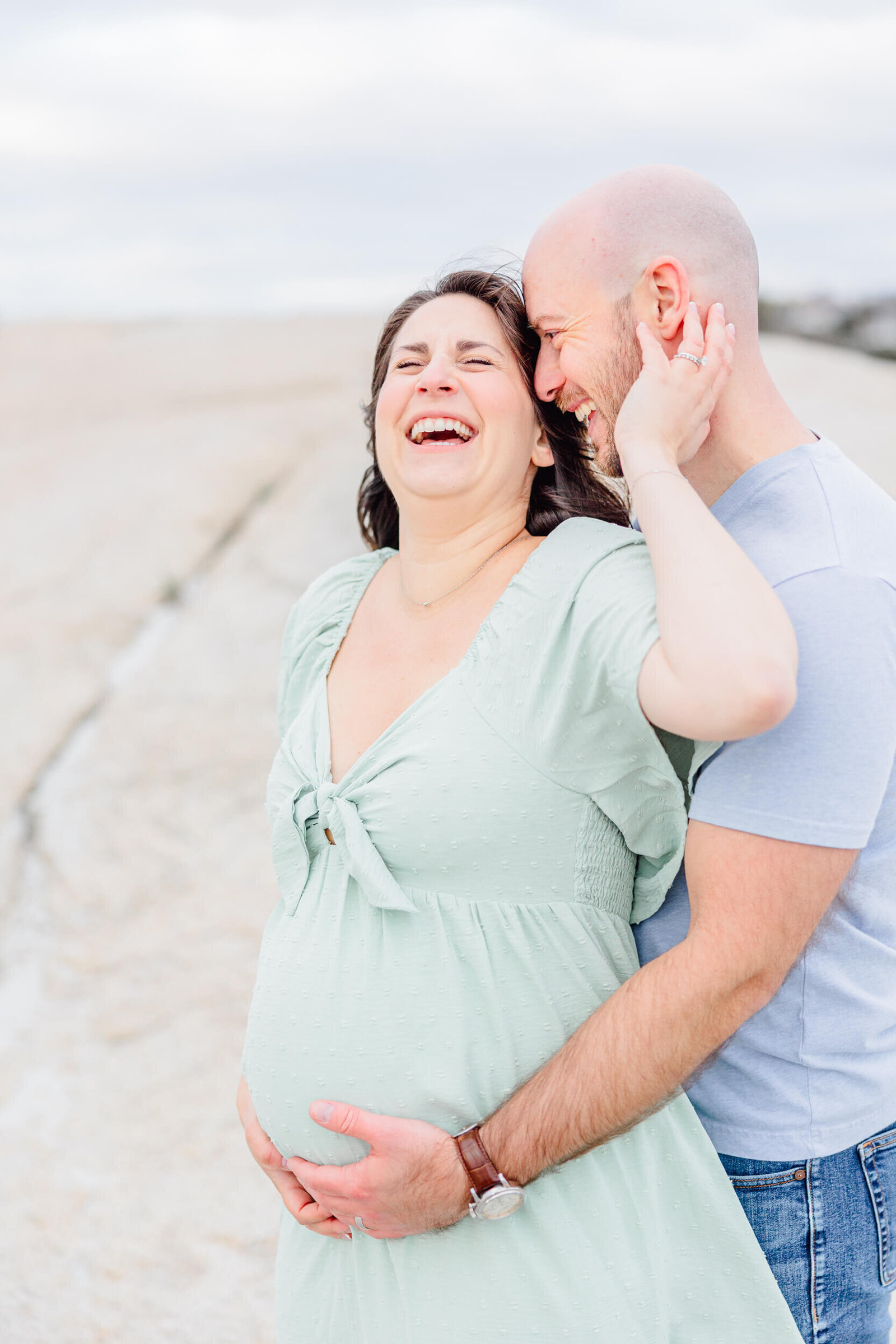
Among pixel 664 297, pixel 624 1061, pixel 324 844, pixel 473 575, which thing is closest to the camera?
pixel 624 1061

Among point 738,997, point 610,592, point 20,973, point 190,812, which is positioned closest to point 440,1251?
point 738,997

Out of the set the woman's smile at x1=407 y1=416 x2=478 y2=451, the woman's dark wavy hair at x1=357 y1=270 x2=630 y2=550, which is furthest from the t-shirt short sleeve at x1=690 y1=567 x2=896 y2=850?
the woman's smile at x1=407 y1=416 x2=478 y2=451

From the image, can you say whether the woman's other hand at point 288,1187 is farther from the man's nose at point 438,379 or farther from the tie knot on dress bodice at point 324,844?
the man's nose at point 438,379

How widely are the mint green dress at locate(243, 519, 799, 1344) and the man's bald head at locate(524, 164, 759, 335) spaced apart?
A: 0.35 m

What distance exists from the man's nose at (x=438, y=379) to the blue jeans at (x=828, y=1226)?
1142 millimetres

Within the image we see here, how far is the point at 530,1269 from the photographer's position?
4.69ft

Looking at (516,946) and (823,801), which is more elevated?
(823,801)

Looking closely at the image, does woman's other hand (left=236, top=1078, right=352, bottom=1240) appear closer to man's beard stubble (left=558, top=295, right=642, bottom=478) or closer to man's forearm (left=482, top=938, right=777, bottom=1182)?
man's forearm (left=482, top=938, right=777, bottom=1182)

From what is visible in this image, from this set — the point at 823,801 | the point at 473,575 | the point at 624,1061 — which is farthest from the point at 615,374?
the point at 624,1061

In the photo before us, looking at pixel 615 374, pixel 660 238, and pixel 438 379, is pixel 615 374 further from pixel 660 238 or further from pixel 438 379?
pixel 438 379

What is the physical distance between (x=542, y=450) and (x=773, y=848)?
784mm

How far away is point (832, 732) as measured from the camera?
4.14 feet

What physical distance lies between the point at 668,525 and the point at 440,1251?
963 millimetres

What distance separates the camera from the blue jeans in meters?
1.43
